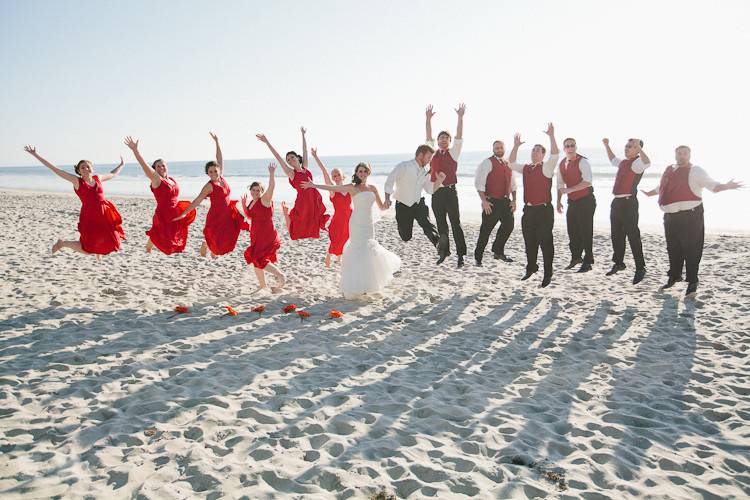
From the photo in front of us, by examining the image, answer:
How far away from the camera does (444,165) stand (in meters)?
8.38

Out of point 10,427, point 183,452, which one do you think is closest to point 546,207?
point 183,452

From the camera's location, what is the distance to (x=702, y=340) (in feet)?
21.7

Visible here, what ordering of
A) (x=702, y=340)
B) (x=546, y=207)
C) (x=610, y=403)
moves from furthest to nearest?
(x=546, y=207) < (x=702, y=340) < (x=610, y=403)

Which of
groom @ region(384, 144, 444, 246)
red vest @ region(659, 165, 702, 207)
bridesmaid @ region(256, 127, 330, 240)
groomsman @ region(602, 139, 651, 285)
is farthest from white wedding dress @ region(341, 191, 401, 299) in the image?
red vest @ region(659, 165, 702, 207)

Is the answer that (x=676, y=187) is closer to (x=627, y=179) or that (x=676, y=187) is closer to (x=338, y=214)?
(x=627, y=179)

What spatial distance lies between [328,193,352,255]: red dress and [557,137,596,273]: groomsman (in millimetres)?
3714

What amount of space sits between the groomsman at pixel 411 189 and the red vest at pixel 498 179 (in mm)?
980

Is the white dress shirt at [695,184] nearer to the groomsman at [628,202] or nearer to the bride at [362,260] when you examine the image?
the groomsman at [628,202]

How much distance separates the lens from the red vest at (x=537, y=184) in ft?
25.9

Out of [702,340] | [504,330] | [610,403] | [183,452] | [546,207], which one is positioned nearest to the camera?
[183,452]

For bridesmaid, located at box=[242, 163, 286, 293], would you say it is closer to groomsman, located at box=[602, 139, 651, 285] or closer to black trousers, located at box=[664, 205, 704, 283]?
groomsman, located at box=[602, 139, 651, 285]

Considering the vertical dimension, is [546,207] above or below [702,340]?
above

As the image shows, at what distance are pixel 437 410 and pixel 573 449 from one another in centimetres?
118

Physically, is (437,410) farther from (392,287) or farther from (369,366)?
(392,287)
